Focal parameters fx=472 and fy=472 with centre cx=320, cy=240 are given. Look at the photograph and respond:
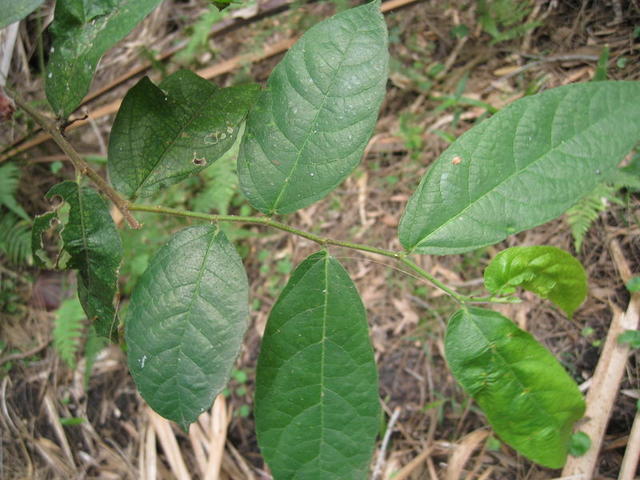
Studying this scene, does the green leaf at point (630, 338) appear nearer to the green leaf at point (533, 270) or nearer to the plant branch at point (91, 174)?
the green leaf at point (533, 270)

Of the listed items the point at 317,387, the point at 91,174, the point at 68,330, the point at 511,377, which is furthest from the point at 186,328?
the point at 68,330

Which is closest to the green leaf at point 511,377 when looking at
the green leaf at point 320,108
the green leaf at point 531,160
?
the green leaf at point 531,160

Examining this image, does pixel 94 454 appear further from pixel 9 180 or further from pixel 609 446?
pixel 609 446

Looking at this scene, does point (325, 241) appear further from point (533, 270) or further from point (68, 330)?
point (68, 330)

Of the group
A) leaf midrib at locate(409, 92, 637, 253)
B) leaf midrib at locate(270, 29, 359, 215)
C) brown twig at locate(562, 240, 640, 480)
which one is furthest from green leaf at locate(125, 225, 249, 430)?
brown twig at locate(562, 240, 640, 480)

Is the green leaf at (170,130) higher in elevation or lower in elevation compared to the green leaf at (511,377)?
higher

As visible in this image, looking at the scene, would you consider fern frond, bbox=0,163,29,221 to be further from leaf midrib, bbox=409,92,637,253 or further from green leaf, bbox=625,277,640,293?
green leaf, bbox=625,277,640,293

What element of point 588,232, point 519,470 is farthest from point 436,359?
point 588,232
